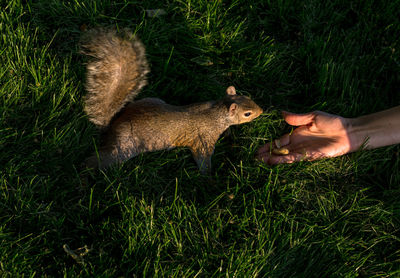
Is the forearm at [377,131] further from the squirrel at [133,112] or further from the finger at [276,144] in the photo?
the squirrel at [133,112]

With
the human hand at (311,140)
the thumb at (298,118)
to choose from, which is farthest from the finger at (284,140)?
the thumb at (298,118)

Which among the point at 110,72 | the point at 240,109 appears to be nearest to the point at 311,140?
the point at 240,109

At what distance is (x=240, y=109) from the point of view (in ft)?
8.18

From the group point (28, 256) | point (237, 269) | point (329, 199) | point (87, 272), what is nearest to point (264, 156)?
point (329, 199)

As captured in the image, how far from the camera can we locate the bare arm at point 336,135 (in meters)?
2.59

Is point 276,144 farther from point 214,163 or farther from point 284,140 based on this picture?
point 214,163

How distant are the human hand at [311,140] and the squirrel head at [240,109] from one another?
0.78 ft

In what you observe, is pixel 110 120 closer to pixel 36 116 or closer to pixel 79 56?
pixel 36 116

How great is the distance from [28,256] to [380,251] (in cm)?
202

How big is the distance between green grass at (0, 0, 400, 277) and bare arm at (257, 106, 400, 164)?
8cm

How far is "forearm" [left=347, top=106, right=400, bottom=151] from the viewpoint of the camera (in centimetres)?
261

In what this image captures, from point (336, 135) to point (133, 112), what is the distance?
1.41 metres

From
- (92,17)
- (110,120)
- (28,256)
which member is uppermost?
(92,17)

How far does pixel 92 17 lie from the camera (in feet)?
8.98
